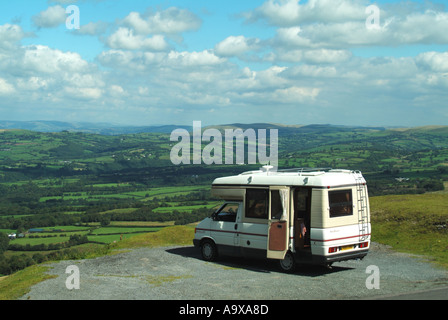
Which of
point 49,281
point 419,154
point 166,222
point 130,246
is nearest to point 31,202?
point 166,222

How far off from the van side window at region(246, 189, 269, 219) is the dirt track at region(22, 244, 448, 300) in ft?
6.79

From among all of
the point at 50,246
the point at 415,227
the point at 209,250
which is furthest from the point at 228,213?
the point at 50,246

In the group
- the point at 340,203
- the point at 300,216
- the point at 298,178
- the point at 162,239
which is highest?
the point at 298,178

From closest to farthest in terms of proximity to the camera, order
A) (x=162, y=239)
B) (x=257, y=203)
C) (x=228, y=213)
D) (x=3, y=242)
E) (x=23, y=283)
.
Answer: (x=23, y=283) → (x=257, y=203) → (x=228, y=213) → (x=162, y=239) → (x=3, y=242)

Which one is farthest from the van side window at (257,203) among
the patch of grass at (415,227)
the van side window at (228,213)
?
the patch of grass at (415,227)

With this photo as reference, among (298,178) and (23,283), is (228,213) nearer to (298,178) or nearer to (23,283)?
(298,178)

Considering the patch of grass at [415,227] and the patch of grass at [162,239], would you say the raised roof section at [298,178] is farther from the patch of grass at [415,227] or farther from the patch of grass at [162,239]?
the patch of grass at [162,239]

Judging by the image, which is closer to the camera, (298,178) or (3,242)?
(298,178)

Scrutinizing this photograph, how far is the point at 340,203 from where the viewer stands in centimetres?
1650

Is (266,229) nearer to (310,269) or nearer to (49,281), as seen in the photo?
(310,269)

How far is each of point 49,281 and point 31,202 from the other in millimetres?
117256

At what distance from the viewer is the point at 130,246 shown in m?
24.0

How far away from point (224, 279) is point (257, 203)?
11.0ft

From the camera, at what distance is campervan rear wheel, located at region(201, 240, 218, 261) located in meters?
19.5
